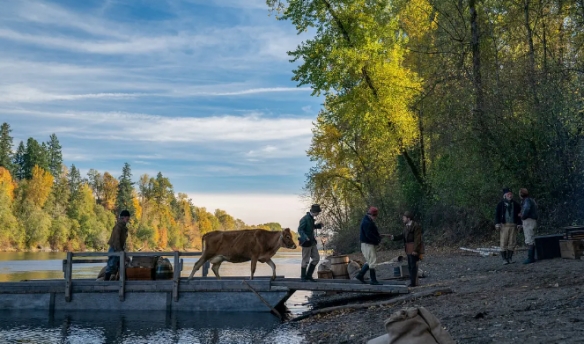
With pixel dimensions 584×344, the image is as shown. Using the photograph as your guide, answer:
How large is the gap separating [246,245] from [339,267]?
369 cm

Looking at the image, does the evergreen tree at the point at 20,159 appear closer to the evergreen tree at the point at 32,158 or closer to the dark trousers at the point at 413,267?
the evergreen tree at the point at 32,158

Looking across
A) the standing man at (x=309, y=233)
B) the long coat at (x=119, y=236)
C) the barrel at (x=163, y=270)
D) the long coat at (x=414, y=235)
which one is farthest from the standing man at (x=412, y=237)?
the long coat at (x=119, y=236)

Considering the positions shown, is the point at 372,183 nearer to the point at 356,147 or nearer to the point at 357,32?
the point at 356,147

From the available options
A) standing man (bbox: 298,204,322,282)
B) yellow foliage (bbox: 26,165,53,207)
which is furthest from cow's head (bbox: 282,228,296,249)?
yellow foliage (bbox: 26,165,53,207)

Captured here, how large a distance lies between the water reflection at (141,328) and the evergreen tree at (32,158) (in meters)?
124

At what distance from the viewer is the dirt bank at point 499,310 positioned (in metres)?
8.21

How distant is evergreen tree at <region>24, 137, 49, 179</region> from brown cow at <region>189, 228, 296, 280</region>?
414 ft

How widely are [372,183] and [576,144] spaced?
21736 millimetres

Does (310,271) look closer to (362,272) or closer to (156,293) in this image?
(362,272)

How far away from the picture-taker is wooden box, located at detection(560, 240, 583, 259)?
17031 mm

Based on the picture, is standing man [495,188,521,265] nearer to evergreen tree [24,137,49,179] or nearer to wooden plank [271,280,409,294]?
wooden plank [271,280,409,294]

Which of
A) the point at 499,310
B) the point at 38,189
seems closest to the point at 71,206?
the point at 38,189

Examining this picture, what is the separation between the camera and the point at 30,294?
18.1 m

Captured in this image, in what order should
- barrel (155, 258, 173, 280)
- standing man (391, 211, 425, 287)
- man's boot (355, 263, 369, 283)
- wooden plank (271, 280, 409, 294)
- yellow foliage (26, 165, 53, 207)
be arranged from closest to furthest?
wooden plank (271, 280, 409, 294) → standing man (391, 211, 425, 287) → man's boot (355, 263, 369, 283) → barrel (155, 258, 173, 280) → yellow foliage (26, 165, 53, 207)
